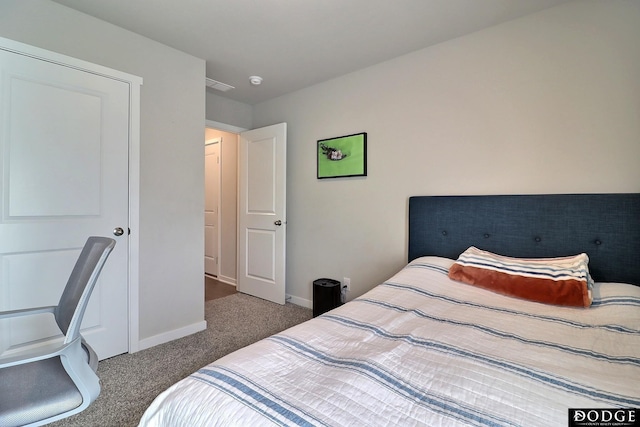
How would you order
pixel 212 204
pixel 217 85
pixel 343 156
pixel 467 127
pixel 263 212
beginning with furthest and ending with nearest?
pixel 212 204 < pixel 263 212 < pixel 217 85 < pixel 343 156 < pixel 467 127

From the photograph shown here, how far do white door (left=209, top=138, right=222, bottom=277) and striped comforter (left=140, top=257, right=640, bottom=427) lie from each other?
354cm

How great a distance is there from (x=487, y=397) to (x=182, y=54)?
2994 millimetres

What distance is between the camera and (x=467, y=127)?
2.21 m

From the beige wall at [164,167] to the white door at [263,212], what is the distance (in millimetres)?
863

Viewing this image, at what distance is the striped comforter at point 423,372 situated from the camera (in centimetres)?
72

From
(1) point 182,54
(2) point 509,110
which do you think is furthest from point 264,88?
(2) point 509,110

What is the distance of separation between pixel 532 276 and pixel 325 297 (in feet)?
5.42

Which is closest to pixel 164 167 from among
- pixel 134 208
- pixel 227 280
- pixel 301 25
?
pixel 134 208

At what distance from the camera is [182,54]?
249 centimetres

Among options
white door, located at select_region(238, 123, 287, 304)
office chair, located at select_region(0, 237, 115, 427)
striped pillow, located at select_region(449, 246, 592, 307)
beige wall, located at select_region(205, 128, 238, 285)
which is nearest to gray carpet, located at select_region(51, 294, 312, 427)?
white door, located at select_region(238, 123, 287, 304)

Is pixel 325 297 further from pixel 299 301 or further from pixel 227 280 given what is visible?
pixel 227 280

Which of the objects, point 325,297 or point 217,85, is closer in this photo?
point 325,297

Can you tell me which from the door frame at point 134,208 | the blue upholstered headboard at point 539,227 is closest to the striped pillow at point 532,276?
the blue upholstered headboard at point 539,227

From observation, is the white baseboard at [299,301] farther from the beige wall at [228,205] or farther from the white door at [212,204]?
the white door at [212,204]
